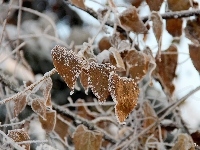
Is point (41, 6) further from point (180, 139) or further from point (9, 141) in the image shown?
point (9, 141)

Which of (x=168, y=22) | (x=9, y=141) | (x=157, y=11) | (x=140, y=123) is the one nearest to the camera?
(x=9, y=141)

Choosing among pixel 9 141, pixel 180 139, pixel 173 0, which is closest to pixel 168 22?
pixel 173 0

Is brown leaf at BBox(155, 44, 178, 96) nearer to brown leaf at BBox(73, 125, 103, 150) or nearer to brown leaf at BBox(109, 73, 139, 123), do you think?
brown leaf at BBox(73, 125, 103, 150)

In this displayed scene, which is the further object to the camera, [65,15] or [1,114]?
[65,15]

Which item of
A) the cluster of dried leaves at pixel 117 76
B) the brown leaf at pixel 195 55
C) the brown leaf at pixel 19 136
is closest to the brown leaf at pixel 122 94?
the cluster of dried leaves at pixel 117 76

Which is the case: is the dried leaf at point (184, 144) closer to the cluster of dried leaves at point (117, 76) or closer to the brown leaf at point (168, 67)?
the cluster of dried leaves at point (117, 76)

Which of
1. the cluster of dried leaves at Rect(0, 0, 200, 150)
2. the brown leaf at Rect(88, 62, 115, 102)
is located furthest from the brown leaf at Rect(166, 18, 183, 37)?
the brown leaf at Rect(88, 62, 115, 102)
